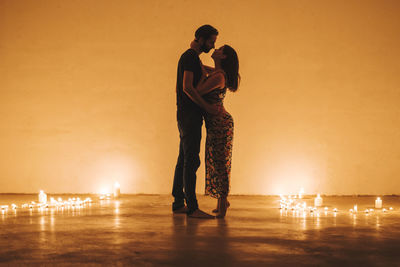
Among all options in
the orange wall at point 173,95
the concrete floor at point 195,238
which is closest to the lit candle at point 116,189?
the orange wall at point 173,95

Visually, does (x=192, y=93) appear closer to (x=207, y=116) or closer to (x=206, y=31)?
(x=207, y=116)

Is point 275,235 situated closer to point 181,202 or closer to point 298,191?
point 181,202

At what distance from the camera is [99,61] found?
4156 millimetres

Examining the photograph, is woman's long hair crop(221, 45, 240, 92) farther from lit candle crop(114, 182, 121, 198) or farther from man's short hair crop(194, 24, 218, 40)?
lit candle crop(114, 182, 121, 198)

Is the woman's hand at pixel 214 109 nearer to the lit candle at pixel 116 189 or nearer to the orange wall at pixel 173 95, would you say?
the orange wall at pixel 173 95

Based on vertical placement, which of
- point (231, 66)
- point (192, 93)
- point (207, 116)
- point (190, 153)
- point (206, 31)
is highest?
point (206, 31)

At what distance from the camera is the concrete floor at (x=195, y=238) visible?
145 centimetres

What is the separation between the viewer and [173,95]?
4102 mm

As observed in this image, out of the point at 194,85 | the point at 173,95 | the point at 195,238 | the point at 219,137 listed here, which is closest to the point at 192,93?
the point at 194,85

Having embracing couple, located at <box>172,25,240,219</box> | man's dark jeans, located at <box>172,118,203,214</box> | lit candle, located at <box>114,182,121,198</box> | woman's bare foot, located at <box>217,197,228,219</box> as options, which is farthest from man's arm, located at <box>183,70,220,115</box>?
lit candle, located at <box>114,182,121,198</box>

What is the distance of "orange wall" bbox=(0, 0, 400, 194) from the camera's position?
13.4 feet

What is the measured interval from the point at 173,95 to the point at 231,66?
1648 millimetres

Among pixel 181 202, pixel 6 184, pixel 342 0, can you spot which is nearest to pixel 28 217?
pixel 181 202

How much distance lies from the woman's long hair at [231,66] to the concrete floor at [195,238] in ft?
2.82
